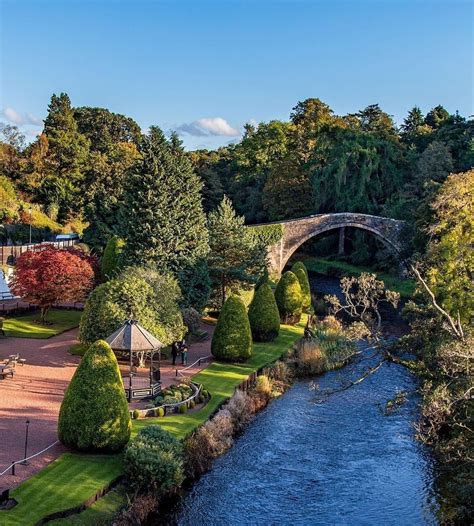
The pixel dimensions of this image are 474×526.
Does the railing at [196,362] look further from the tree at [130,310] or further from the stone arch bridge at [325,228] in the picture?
the stone arch bridge at [325,228]

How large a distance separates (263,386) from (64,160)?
5977 cm

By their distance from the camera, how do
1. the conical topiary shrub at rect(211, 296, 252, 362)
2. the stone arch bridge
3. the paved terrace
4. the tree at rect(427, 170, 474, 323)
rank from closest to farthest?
the paved terrace < the tree at rect(427, 170, 474, 323) < the conical topiary shrub at rect(211, 296, 252, 362) < the stone arch bridge

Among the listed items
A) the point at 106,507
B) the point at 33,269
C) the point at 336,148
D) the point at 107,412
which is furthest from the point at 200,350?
the point at 336,148

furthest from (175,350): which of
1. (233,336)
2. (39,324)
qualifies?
(39,324)

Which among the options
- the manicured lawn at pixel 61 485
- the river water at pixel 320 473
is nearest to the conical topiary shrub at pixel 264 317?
the river water at pixel 320 473

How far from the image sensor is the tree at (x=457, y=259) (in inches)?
Result: 1054

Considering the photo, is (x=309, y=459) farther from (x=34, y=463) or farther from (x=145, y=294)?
(x=145, y=294)

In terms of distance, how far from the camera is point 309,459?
22.5 m

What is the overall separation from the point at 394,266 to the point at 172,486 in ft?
157

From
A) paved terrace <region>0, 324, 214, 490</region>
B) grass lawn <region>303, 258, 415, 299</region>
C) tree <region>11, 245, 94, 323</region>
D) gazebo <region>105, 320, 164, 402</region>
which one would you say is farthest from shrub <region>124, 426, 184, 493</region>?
grass lawn <region>303, 258, 415, 299</region>

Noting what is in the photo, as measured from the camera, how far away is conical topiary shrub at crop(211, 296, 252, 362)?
31469mm

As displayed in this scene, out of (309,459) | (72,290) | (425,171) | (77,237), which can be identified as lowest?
(309,459)

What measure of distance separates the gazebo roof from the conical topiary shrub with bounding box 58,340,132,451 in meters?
4.94

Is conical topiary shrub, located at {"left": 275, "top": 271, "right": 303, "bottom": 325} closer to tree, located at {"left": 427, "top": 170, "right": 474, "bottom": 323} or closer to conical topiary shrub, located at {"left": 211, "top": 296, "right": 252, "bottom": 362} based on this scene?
conical topiary shrub, located at {"left": 211, "top": 296, "right": 252, "bottom": 362}
